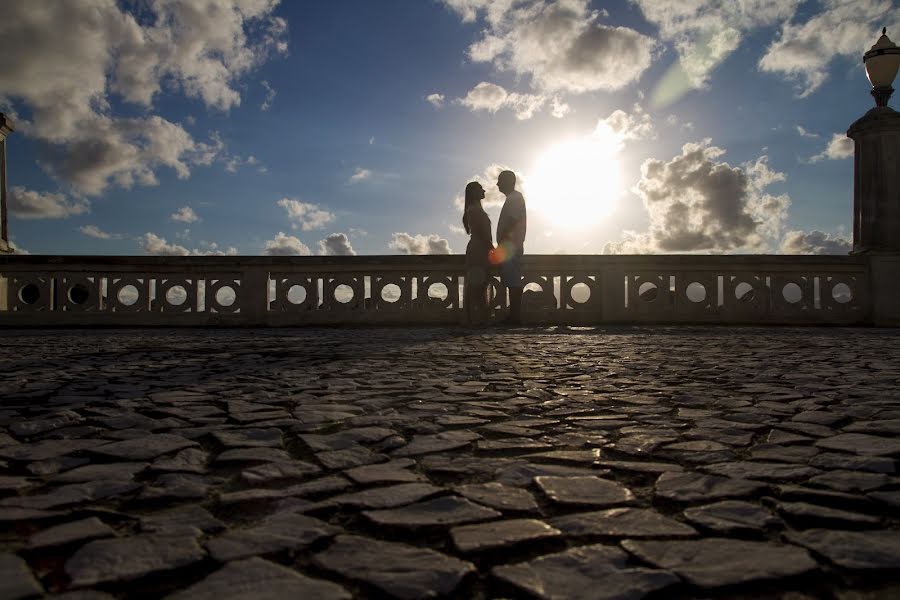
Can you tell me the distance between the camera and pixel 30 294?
12.0m

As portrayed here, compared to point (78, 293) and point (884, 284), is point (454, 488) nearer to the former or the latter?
point (884, 284)

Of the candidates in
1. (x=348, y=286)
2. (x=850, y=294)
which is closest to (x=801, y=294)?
(x=850, y=294)

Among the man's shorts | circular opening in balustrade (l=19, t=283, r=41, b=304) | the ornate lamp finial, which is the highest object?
the ornate lamp finial

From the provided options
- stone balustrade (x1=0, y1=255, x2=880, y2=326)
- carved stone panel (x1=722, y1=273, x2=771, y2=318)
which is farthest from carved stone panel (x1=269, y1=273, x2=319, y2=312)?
carved stone panel (x1=722, y1=273, x2=771, y2=318)

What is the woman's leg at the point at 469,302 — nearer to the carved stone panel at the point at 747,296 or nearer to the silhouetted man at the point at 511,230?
the silhouetted man at the point at 511,230

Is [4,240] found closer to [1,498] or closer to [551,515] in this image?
[1,498]

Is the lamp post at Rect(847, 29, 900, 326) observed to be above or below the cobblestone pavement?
above

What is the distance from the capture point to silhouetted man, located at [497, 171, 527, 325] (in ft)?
33.1

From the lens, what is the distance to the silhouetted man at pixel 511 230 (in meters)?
10.1

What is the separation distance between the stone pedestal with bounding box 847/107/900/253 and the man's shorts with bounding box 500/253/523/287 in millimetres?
6191

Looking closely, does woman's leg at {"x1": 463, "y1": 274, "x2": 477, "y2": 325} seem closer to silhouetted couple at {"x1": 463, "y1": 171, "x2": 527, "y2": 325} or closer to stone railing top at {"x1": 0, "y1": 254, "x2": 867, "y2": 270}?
silhouetted couple at {"x1": 463, "y1": 171, "x2": 527, "y2": 325}

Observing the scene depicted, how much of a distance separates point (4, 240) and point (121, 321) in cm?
270

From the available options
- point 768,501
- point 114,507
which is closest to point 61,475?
point 114,507

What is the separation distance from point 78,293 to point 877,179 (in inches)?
565
